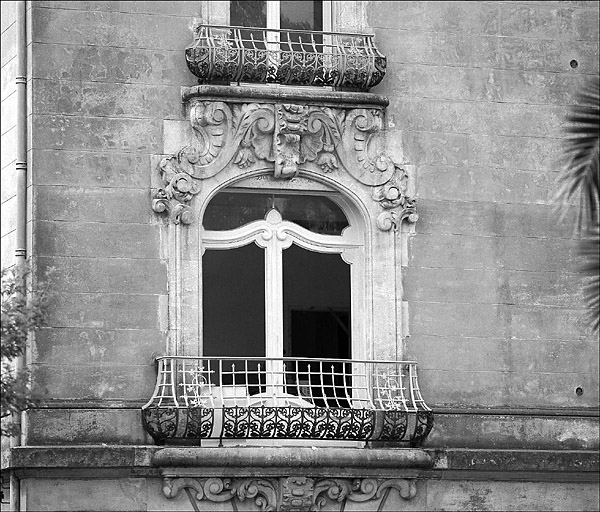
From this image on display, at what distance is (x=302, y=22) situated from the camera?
21.7 m

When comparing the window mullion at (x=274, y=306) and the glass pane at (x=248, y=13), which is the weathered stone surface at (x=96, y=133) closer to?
the glass pane at (x=248, y=13)

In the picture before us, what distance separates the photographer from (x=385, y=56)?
70.6 ft

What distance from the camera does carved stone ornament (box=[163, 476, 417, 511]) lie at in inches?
783

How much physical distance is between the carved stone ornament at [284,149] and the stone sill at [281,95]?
7cm

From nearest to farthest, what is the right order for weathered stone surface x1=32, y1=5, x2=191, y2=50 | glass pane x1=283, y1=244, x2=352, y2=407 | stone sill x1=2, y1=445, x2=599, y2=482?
1. stone sill x1=2, y1=445, x2=599, y2=482
2. weathered stone surface x1=32, y1=5, x2=191, y2=50
3. glass pane x1=283, y1=244, x2=352, y2=407

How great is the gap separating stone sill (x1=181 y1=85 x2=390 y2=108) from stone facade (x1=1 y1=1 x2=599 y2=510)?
97 mm

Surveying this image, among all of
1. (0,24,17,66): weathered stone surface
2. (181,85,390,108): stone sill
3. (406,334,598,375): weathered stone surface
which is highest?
(0,24,17,66): weathered stone surface

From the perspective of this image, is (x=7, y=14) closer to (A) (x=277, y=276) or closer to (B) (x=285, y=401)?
(A) (x=277, y=276)

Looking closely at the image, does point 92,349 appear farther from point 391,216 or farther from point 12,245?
point 391,216

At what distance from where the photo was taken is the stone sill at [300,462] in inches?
767

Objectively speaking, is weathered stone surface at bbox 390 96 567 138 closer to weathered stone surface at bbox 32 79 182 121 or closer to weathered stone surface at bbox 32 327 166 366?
weathered stone surface at bbox 32 79 182 121

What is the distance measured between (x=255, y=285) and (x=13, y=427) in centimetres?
371

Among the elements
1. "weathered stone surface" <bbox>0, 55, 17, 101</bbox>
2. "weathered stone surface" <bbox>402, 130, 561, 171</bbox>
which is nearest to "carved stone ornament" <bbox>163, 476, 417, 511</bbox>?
"weathered stone surface" <bbox>402, 130, 561, 171</bbox>

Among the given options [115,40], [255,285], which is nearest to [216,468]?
[255,285]
